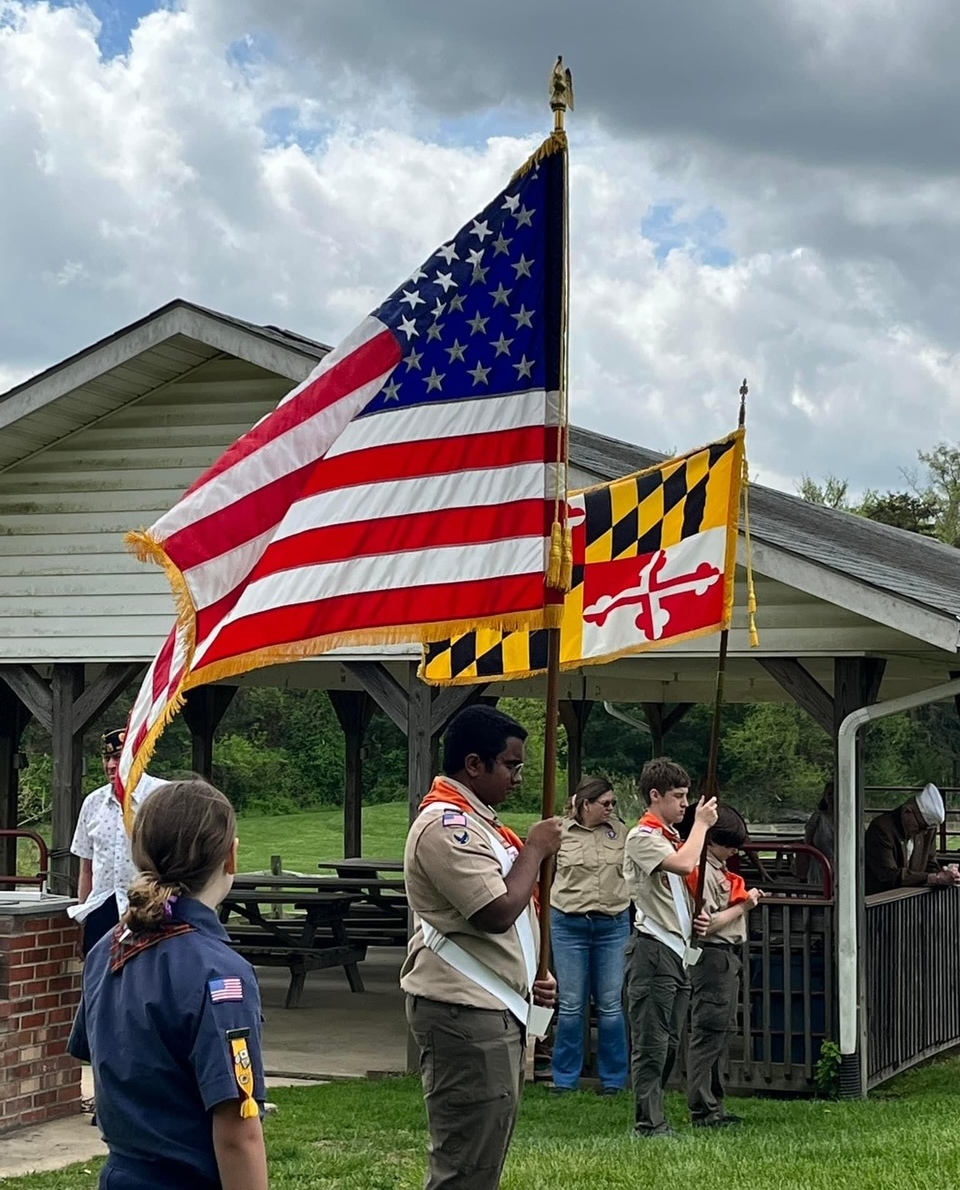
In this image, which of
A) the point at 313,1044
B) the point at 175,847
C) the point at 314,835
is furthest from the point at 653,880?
the point at 314,835

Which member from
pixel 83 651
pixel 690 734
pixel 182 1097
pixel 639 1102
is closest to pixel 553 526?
pixel 182 1097

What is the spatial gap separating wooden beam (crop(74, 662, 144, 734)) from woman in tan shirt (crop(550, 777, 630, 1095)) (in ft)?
12.5

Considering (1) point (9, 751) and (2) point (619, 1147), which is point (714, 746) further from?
(1) point (9, 751)

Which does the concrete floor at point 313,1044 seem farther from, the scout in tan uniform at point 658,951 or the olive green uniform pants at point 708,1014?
the olive green uniform pants at point 708,1014

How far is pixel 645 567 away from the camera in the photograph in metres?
8.55

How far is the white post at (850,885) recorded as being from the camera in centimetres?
988

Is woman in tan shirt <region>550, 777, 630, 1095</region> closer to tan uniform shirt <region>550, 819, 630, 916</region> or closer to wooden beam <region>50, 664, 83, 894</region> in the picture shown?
tan uniform shirt <region>550, 819, 630, 916</region>

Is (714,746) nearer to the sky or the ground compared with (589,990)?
nearer to the sky

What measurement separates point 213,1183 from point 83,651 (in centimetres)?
939

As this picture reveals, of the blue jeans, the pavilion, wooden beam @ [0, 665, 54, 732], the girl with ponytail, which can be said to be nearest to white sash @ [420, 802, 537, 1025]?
the girl with ponytail

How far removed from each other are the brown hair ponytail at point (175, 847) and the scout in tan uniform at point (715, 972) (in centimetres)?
528

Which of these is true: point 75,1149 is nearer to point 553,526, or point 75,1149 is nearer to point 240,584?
point 240,584

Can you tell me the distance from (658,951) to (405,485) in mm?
3199

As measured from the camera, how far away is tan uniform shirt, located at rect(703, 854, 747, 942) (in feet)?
27.1
